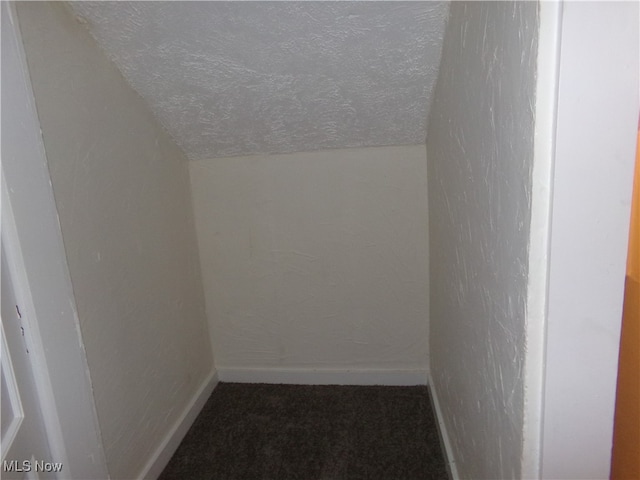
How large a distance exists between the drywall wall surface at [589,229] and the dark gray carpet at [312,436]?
0.88m

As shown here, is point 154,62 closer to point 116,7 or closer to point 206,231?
point 116,7

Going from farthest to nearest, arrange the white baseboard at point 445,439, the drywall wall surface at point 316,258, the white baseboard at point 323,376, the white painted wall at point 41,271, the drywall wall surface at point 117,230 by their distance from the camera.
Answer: the white baseboard at point 323,376, the drywall wall surface at point 316,258, the white baseboard at point 445,439, the drywall wall surface at point 117,230, the white painted wall at point 41,271

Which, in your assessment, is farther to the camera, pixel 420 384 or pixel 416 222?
pixel 420 384

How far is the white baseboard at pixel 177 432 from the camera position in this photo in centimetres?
144

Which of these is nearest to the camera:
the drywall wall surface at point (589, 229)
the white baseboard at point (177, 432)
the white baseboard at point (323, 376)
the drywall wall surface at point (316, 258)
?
the drywall wall surface at point (589, 229)

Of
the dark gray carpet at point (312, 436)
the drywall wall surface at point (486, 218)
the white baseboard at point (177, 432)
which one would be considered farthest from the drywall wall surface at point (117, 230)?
the drywall wall surface at point (486, 218)

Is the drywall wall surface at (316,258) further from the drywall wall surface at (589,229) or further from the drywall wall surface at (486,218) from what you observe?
the drywall wall surface at (589,229)

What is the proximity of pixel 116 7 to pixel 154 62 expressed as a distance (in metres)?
0.20

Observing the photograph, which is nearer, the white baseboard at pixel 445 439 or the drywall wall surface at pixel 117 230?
the drywall wall surface at pixel 117 230

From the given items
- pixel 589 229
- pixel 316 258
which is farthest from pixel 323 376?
pixel 589 229

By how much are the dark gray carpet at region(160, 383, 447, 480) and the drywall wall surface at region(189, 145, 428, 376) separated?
145 millimetres

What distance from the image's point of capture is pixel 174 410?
164 centimetres

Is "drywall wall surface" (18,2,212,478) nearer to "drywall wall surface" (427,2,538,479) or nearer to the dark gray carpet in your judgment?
the dark gray carpet

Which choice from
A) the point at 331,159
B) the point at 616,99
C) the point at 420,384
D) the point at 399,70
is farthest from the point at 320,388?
the point at 616,99
